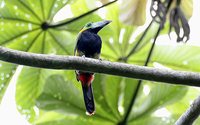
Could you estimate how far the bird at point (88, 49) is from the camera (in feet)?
9.94

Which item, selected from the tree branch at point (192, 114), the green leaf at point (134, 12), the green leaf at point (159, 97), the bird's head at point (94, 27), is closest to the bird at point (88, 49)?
the bird's head at point (94, 27)

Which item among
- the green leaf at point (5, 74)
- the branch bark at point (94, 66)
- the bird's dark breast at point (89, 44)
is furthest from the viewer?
the green leaf at point (5, 74)

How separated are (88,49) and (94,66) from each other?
3.52ft

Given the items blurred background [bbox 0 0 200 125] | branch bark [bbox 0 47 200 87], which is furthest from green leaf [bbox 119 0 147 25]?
branch bark [bbox 0 47 200 87]

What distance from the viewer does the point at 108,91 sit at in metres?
3.34

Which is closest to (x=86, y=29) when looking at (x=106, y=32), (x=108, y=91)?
(x=106, y=32)

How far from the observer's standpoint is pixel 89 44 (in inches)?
128

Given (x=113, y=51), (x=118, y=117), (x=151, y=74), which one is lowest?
(x=118, y=117)

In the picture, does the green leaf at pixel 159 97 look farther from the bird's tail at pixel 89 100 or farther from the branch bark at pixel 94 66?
the branch bark at pixel 94 66

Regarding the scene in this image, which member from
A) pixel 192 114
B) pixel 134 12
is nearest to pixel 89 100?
pixel 134 12

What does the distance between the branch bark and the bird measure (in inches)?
32.6

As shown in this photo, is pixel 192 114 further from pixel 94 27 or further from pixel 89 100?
pixel 94 27

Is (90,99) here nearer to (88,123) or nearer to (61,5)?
(88,123)

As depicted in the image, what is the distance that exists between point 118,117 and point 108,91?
180 mm
